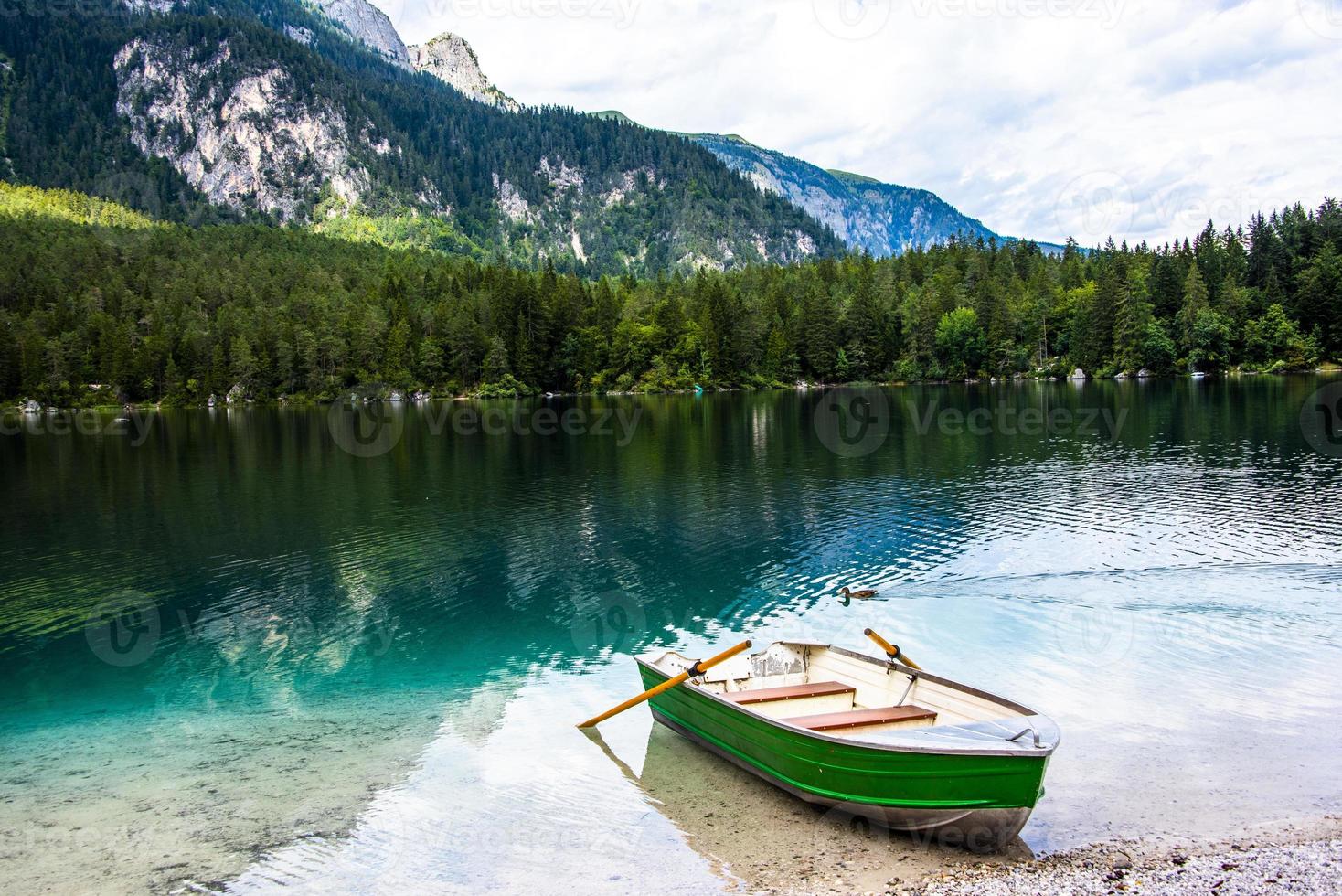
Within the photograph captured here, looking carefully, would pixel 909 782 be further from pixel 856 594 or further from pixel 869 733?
pixel 856 594

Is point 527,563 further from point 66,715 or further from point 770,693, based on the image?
point 770,693

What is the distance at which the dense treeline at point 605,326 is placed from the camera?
5989 inches

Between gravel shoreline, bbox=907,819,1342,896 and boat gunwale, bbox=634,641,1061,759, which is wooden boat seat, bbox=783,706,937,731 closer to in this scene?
boat gunwale, bbox=634,641,1061,759

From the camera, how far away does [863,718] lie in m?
13.9

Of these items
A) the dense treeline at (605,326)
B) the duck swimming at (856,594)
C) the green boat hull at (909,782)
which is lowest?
the duck swimming at (856,594)

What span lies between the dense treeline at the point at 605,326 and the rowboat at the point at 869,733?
501ft

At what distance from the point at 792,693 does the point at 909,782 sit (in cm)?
346

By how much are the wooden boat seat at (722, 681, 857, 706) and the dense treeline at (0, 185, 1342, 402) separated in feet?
501

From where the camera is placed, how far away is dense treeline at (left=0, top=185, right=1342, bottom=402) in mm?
152125

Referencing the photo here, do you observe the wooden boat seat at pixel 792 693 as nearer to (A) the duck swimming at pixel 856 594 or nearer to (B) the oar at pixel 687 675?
(B) the oar at pixel 687 675

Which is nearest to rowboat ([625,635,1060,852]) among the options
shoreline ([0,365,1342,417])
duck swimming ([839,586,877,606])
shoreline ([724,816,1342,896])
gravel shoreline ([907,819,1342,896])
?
shoreline ([724,816,1342,896])

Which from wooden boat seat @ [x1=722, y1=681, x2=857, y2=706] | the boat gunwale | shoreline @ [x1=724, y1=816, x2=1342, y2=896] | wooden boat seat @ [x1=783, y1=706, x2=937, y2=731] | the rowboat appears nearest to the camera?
shoreline @ [x1=724, y1=816, x2=1342, y2=896]

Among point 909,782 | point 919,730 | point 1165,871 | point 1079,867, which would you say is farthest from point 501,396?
point 1165,871

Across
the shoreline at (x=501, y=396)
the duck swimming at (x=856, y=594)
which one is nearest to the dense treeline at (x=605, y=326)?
the shoreline at (x=501, y=396)
